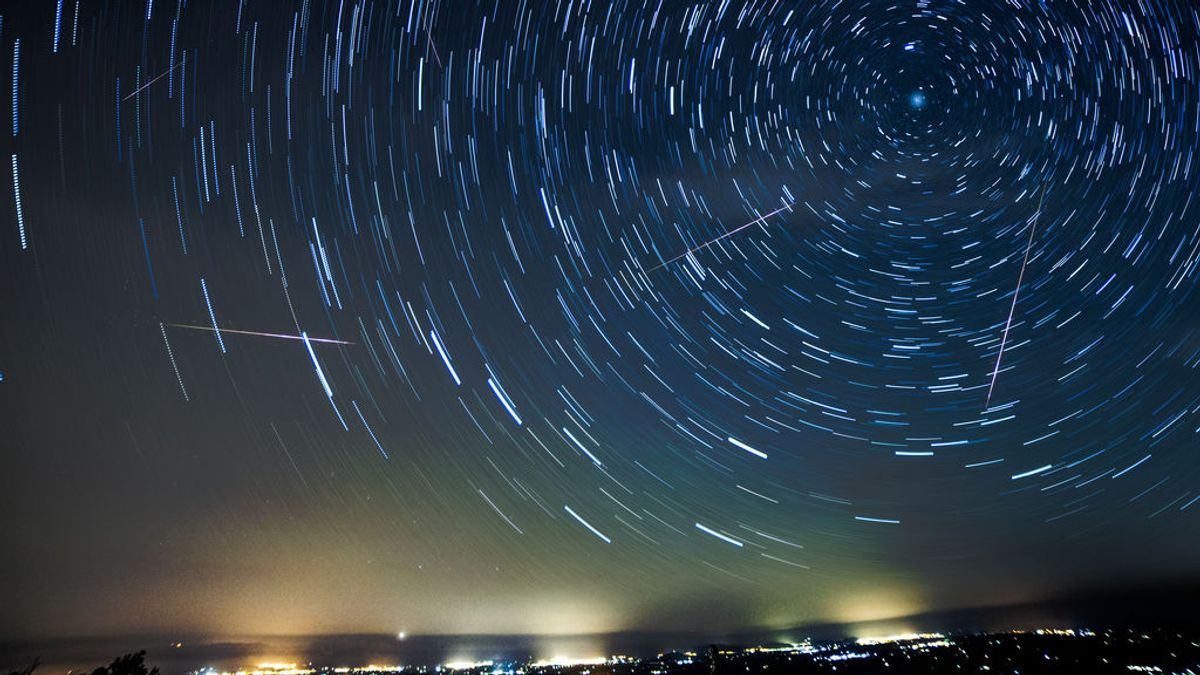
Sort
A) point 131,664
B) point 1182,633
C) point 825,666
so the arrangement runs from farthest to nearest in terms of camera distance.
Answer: point 1182,633 < point 825,666 < point 131,664

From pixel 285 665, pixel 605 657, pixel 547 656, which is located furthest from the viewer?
pixel 547 656

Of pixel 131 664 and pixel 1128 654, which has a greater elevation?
pixel 131 664

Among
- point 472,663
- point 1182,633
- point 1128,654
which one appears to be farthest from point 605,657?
point 1182,633

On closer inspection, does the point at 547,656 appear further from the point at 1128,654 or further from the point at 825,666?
the point at 1128,654

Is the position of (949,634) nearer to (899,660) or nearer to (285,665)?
(899,660)

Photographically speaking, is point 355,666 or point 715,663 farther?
point 355,666

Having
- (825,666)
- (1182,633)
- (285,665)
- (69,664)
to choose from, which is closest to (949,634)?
(1182,633)

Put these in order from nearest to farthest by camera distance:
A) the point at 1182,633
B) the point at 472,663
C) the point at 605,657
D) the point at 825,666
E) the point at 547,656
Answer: the point at 825,666 → the point at 1182,633 → the point at 472,663 → the point at 605,657 → the point at 547,656

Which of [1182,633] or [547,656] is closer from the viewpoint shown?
[1182,633]

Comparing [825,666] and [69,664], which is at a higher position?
[69,664]
